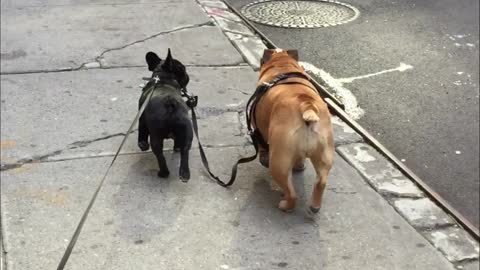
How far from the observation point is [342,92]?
585 centimetres

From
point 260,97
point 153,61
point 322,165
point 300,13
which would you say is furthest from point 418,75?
point 322,165

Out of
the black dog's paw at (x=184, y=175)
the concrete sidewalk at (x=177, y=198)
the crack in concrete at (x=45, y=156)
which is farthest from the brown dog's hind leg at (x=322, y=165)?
the crack in concrete at (x=45, y=156)

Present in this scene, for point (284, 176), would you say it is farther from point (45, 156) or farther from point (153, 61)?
point (45, 156)

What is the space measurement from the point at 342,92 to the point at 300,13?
257 centimetres

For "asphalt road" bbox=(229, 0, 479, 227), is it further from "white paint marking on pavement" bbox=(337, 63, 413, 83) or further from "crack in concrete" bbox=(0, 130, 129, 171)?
"crack in concrete" bbox=(0, 130, 129, 171)

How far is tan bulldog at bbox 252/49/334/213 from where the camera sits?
3.33m

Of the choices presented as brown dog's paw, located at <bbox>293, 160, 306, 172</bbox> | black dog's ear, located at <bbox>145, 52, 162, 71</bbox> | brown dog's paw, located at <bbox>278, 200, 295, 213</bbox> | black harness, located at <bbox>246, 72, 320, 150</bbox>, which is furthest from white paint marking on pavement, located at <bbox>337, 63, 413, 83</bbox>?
brown dog's paw, located at <bbox>278, 200, 295, 213</bbox>

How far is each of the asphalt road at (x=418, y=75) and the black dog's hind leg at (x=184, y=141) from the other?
1739 mm

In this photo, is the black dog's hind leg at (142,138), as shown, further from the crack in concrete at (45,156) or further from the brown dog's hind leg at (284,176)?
the brown dog's hind leg at (284,176)

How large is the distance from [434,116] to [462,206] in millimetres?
1365

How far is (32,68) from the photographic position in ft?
19.6

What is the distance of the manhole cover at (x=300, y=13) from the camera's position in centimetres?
779

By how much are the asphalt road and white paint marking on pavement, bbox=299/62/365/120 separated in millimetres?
58

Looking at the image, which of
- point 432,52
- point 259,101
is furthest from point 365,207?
point 432,52
